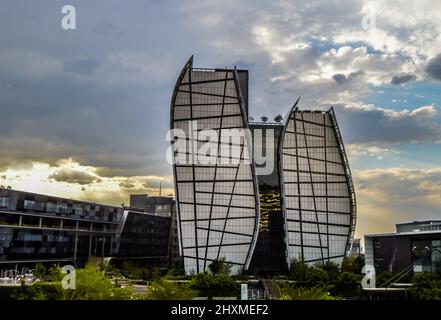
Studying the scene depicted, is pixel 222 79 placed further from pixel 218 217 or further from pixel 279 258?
pixel 279 258

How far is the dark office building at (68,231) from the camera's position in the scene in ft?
182

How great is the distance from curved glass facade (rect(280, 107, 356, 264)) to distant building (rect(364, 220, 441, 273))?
22.6m

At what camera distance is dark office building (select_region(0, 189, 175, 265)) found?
55.5 meters

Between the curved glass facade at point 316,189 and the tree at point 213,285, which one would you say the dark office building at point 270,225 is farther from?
the tree at point 213,285

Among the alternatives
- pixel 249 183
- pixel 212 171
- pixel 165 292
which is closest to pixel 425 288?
pixel 165 292

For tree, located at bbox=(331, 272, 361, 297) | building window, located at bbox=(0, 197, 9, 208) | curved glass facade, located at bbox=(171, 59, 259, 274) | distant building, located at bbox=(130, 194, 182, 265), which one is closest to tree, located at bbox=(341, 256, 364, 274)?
tree, located at bbox=(331, 272, 361, 297)

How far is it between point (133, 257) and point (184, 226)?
53.5 ft

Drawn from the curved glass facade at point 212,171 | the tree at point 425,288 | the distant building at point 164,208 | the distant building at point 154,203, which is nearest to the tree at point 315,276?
the curved glass facade at point 212,171

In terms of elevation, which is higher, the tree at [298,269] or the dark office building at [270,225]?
the dark office building at [270,225]

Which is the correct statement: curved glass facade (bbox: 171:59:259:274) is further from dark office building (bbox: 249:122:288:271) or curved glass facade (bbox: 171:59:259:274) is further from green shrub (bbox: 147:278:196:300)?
green shrub (bbox: 147:278:196:300)

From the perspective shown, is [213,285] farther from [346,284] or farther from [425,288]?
[425,288]

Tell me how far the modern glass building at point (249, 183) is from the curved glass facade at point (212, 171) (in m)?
0.13

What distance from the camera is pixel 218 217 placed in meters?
68.2

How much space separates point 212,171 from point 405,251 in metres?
30.3
